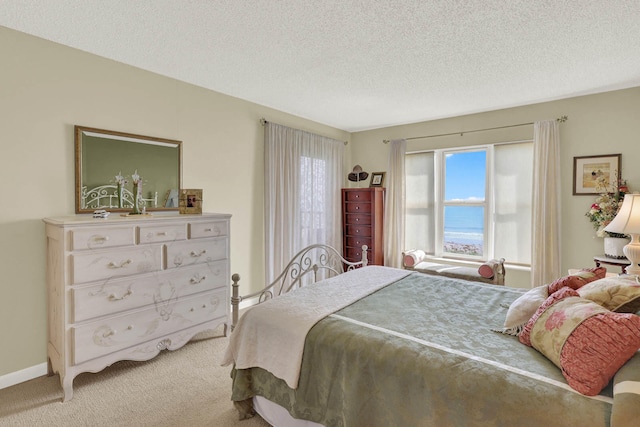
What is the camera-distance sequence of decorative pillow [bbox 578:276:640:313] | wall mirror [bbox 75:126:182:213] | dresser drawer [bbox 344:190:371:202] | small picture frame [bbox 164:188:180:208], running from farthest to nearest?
dresser drawer [bbox 344:190:371:202]
small picture frame [bbox 164:188:180:208]
wall mirror [bbox 75:126:182:213]
decorative pillow [bbox 578:276:640:313]

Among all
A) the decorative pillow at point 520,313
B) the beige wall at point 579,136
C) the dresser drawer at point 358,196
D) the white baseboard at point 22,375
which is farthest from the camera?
the dresser drawer at point 358,196

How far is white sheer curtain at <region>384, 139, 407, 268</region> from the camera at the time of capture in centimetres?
529

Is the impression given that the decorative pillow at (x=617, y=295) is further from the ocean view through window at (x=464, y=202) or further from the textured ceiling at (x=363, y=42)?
the ocean view through window at (x=464, y=202)

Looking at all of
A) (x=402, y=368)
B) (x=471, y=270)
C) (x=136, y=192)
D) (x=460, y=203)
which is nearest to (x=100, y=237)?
(x=136, y=192)

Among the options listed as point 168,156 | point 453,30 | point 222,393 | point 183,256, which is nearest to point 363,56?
point 453,30

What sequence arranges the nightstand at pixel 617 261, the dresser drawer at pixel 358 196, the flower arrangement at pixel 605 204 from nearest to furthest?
the nightstand at pixel 617 261
the flower arrangement at pixel 605 204
the dresser drawer at pixel 358 196

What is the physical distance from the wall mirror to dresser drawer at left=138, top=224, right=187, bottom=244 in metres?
0.41

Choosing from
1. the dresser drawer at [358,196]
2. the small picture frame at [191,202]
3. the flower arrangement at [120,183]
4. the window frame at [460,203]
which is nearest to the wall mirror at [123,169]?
the flower arrangement at [120,183]

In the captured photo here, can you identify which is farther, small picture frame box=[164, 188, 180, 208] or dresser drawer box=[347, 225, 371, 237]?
dresser drawer box=[347, 225, 371, 237]

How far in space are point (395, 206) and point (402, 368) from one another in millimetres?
4070

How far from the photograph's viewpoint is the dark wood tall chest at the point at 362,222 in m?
5.32

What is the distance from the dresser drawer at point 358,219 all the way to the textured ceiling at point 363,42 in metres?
2.13

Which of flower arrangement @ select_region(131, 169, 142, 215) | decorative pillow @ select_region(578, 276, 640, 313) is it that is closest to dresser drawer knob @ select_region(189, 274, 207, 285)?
flower arrangement @ select_region(131, 169, 142, 215)

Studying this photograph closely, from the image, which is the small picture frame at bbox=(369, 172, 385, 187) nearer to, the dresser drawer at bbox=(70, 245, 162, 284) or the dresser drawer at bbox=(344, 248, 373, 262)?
the dresser drawer at bbox=(344, 248, 373, 262)
